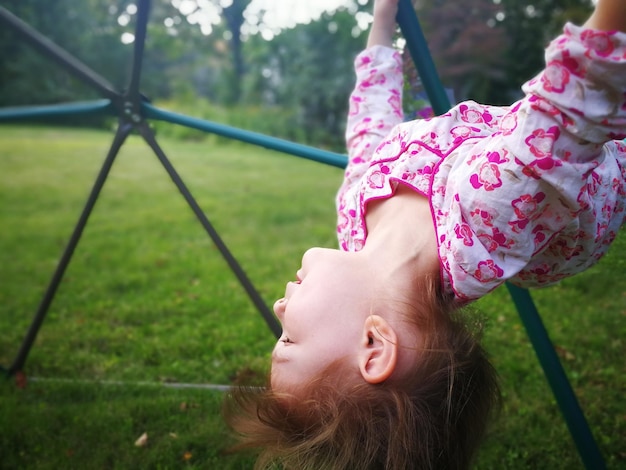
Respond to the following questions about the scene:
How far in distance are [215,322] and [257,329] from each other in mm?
270

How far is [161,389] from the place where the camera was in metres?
2.35

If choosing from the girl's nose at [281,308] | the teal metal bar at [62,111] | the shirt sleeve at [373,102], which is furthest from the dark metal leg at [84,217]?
the girl's nose at [281,308]

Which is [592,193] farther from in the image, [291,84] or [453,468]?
[291,84]

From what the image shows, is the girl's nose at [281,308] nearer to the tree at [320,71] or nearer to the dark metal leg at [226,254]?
the dark metal leg at [226,254]

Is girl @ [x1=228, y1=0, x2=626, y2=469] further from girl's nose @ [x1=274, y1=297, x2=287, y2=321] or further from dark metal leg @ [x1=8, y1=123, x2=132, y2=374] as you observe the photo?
dark metal leg @ [x1=8, y1=123, x2=132, y2=374]

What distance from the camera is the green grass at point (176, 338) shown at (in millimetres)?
1980

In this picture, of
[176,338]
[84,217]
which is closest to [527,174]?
[84,217]

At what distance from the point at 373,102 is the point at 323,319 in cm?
78

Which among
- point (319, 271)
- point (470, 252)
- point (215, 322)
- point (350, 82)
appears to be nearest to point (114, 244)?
point (215, 322)

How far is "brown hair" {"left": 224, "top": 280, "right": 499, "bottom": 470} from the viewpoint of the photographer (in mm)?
1099

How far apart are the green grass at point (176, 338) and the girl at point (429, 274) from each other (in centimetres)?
55

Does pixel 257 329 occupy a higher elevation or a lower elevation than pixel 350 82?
lower

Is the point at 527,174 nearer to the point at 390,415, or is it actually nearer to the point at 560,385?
the point at 390,415

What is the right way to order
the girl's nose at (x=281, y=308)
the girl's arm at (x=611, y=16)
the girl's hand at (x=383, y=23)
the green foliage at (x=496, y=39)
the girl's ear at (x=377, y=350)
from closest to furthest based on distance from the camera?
1. the girl's arm at (x=611, y=16)
2. the girl's ear at (x=377, y=350)
3. the girl's nose at (x=281, y=308)
4. the girl's hand at (x=383, y=23)
5. the green foliage at (x=496, y=39)
